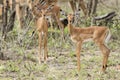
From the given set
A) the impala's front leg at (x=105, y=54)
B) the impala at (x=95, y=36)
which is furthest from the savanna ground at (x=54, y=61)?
the impala at (x=95, y=36)

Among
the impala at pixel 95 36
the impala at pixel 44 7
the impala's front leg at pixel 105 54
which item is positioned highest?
the impala at pixel 44 7

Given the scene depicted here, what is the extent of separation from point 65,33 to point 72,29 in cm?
247

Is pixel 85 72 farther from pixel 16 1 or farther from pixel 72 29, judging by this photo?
pixel 16 1

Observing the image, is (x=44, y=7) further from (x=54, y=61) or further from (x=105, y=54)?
(x=105, y=54)

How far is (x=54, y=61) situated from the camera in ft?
23.5

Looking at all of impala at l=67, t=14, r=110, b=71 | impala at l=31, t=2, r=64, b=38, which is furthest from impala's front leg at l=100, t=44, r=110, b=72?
impala at l=31, t=2, r=64, b=38

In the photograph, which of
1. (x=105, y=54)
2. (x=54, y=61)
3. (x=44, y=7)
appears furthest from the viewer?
(x=44, y=7)

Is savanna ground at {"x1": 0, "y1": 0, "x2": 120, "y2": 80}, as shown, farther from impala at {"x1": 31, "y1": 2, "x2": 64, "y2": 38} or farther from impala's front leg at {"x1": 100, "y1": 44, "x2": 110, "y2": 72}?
impala at {"x1": 31, "y1": 2, "x2": 64, "y2": 38}

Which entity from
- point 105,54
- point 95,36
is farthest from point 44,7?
point 105,54

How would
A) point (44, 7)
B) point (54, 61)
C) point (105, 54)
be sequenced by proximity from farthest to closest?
point (44, 7)
point (54, 61)
point (105, 54)

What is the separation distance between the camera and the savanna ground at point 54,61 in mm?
6129

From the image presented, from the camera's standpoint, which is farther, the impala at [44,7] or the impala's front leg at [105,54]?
the impala at [44,7]

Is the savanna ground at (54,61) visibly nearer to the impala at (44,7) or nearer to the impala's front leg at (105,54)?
the impala's front leg at (105,54)

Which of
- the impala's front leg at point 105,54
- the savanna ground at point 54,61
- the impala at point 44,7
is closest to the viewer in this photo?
the savanna ground at point 54,61
